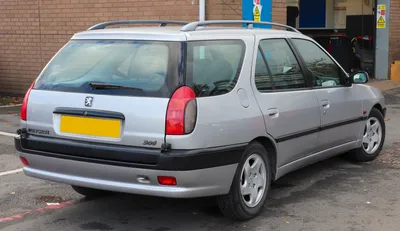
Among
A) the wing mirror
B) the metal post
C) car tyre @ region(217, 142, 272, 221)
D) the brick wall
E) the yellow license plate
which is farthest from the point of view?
the metal post

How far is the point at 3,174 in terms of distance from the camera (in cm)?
633

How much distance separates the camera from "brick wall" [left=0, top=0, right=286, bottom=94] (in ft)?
35.7

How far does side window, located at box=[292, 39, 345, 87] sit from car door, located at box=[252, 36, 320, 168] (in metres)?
0.22

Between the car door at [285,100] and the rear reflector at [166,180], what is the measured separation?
1.08 meters

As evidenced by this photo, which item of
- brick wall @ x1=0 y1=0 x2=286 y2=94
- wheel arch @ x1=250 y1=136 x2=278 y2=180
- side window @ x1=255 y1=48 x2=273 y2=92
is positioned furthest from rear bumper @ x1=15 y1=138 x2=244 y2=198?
brick wall @ x1=0 y1=0 x2=286 y2=94

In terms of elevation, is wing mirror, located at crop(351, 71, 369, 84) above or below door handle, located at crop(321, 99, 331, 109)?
above

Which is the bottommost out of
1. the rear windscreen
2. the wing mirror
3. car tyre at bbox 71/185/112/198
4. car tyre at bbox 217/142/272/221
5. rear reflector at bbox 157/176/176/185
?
car tyre at bbox 71/185/112/198

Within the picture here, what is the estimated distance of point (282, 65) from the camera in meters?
5.23

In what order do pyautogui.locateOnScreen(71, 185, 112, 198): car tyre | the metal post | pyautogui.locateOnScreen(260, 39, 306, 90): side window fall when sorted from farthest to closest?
1. the metal post
2. pyautogui.locateOnScreen(71, 185, 112, 198): car tyre
3. pyautogui.locateOnScreen(260, 39, 306, 90): side window

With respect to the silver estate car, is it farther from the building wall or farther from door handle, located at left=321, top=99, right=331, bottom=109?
the building wall

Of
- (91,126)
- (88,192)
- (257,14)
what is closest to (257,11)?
(257,14)

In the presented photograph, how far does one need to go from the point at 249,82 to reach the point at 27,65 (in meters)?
9.92

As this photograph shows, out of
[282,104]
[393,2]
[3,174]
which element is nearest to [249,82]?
[282,104]

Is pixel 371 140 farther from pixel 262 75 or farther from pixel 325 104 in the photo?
pixel 262 75
